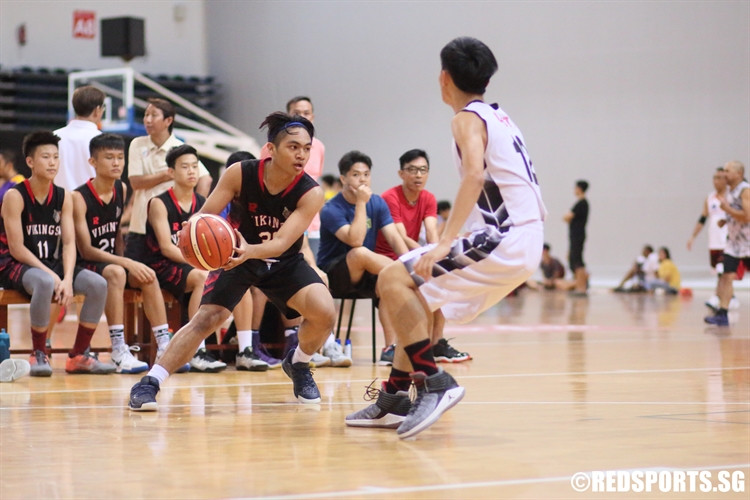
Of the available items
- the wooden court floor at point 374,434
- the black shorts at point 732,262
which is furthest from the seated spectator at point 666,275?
the wooden court floor at point 374,434

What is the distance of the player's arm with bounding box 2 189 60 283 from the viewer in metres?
5.73

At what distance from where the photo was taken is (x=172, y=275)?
6.05m

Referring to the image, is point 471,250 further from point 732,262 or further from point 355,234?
point 732,262

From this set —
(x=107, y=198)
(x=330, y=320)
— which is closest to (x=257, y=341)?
(x=107, y=198)

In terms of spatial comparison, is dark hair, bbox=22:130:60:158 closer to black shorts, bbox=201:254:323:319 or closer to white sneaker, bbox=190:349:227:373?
white sneaker, bbox=190:349:227:373

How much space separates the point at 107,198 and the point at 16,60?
45.0ft

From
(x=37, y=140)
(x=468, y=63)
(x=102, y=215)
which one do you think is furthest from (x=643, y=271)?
(x=468, y=63)

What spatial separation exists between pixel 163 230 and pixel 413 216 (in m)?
1.78

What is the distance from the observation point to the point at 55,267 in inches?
235

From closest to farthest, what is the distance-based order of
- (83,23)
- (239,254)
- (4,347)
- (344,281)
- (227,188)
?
1. (239,254)
2. (227,188)
3. (4,347)
4. (344,281)
5. (83,23)

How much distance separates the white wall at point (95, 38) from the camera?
60.0 feet

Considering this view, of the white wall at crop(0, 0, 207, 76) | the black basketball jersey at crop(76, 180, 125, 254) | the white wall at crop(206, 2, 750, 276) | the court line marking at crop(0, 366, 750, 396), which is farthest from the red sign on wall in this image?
the court line marking at crop(0, 366, 750, 396)

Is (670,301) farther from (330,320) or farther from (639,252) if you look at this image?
(330,320)

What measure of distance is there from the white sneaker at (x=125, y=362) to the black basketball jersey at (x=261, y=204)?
1749 millimetres
